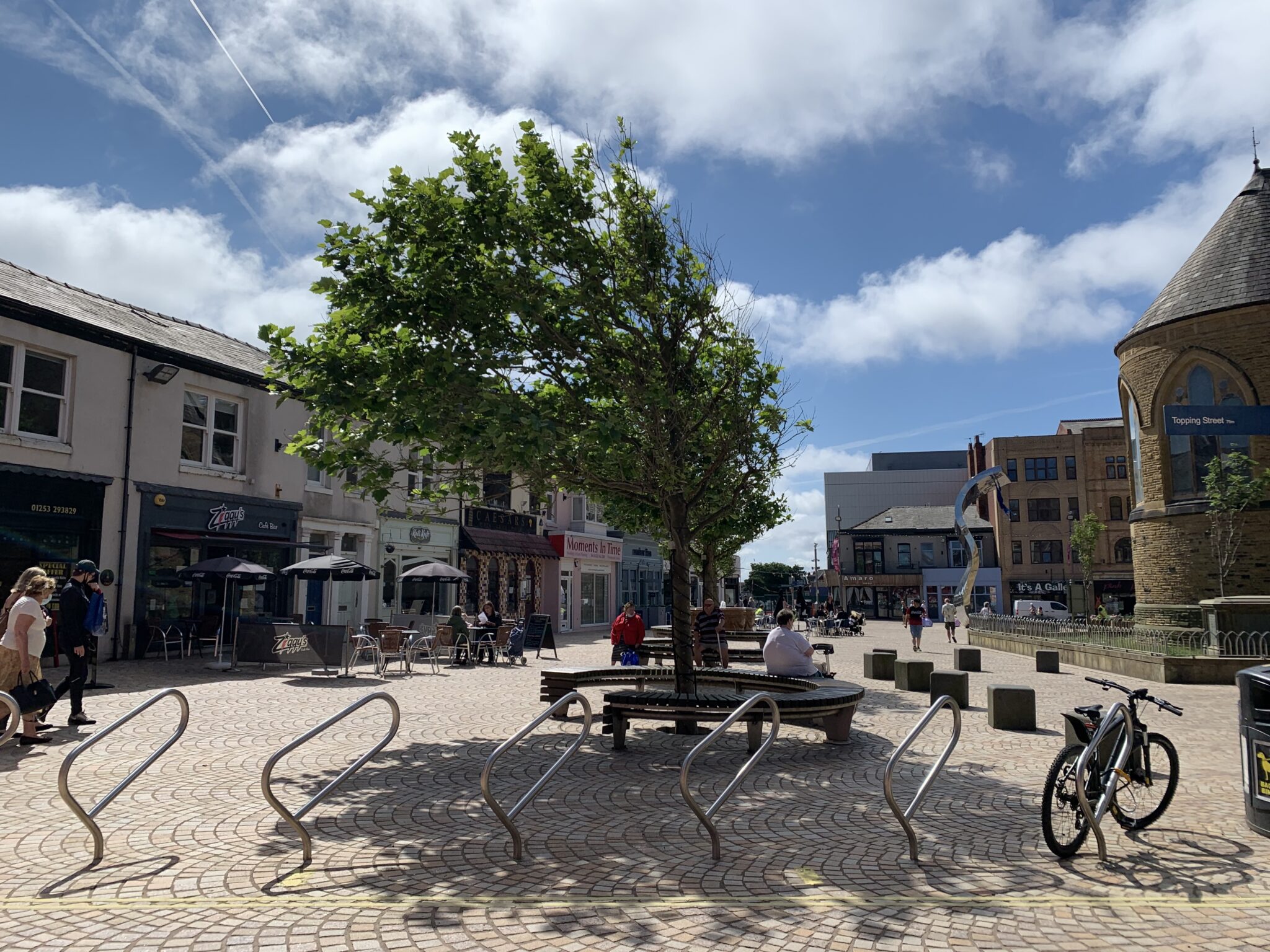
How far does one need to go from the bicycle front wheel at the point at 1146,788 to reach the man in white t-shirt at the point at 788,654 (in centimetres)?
460

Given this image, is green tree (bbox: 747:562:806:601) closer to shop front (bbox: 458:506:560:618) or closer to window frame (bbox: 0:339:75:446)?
Answer: shop front (bbox: 458:506:560:618)

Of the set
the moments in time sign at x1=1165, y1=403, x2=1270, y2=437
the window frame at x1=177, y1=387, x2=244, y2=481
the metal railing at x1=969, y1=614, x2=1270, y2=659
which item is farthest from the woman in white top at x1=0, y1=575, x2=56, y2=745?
the moments in time sign at x1=1165, y1=403, x2=1270, y2=437

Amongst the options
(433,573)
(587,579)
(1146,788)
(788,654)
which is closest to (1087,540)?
(587,579)

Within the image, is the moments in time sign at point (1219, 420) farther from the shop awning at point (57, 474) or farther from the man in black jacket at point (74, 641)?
the shop awning at point (57, 474)

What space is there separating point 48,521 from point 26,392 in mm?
2547

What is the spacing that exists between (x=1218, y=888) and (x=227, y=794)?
707 centimetres

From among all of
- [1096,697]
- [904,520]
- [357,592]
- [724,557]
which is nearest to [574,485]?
[1096,697]

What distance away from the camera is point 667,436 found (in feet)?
36.0

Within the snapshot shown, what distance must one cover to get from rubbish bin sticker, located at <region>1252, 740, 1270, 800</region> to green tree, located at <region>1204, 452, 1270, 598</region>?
2064cm

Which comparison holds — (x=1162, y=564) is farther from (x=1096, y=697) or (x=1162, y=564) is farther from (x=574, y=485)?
(x=574, y=485)

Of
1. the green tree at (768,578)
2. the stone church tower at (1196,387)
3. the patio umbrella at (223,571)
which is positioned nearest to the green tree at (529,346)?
the patio umbrella at (223,571)

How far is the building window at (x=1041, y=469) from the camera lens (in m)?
65.4

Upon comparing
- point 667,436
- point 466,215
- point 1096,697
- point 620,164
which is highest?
point 620,164

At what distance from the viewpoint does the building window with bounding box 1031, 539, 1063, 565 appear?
2544 inches
